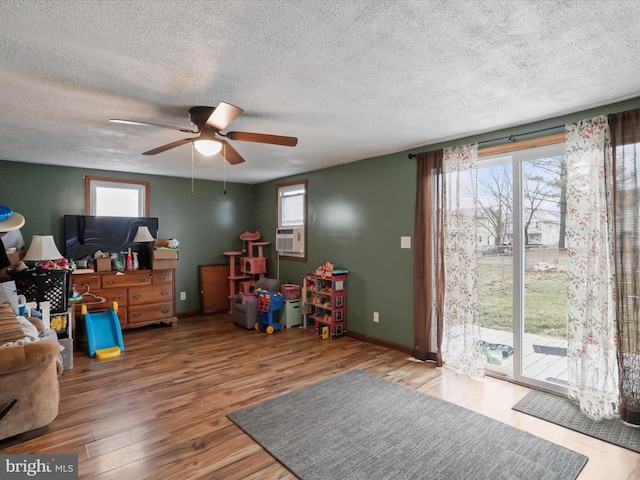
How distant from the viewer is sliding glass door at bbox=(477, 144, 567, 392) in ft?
A: 10.1

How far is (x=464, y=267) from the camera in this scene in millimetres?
3473

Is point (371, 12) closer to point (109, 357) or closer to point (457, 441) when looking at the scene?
point (457, 441)

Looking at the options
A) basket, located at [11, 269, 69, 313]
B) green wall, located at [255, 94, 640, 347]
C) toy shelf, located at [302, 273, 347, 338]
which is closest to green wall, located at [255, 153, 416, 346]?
green wall, located at [255, 94, 640, 347]

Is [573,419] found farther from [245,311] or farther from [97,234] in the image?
[97,234]

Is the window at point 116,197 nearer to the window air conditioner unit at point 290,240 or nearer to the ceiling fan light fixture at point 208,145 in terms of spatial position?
the window air conditioner unit at point 290,240

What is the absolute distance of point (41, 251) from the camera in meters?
4.13

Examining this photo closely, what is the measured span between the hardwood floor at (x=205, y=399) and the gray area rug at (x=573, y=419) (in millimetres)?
78

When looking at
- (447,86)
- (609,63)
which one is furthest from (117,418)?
(609,63)

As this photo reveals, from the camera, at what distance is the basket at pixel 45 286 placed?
371 centimetres

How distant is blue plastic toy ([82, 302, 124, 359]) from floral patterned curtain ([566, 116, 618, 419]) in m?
4.54

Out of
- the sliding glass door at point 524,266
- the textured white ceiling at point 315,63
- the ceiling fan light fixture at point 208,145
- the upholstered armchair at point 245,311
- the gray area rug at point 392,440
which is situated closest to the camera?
the textured white ceiling at point 315,63

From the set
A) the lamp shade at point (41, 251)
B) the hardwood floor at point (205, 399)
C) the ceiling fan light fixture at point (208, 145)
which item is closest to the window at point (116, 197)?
the lamp shade at point (41, 251)

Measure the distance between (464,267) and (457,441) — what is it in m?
1.64

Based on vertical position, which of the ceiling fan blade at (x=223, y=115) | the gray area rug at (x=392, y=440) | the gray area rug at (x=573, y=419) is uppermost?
the ceiling fan blade at (x=223, y=115)
